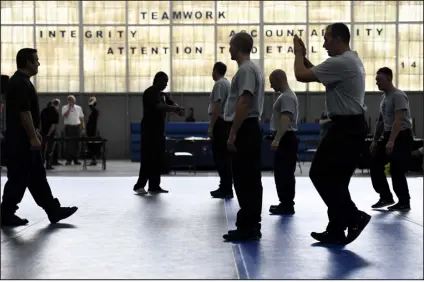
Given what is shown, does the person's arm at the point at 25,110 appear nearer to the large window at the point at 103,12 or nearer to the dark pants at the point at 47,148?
the dark pants at the point at 47,148

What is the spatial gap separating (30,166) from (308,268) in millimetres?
3030

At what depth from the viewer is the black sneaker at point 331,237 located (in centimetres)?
533

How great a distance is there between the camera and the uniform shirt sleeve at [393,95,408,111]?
24.5ft

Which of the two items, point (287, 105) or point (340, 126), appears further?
point (287, 105)

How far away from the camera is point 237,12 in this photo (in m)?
23.6

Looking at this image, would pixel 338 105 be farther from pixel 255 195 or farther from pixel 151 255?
pixel 151 255

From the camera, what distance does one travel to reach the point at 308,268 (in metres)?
4.34

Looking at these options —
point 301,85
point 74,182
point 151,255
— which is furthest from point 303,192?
point 301,85

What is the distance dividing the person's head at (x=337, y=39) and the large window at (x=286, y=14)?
18.5 metres

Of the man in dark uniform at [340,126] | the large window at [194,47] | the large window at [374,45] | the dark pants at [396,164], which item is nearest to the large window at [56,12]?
the large window at [194,47]

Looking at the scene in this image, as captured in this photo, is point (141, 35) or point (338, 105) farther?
point (141, 35)

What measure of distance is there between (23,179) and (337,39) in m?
3.04

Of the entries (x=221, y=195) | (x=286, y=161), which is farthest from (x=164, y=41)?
(x=286, y=161)

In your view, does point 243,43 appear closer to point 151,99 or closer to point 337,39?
point 337,39
